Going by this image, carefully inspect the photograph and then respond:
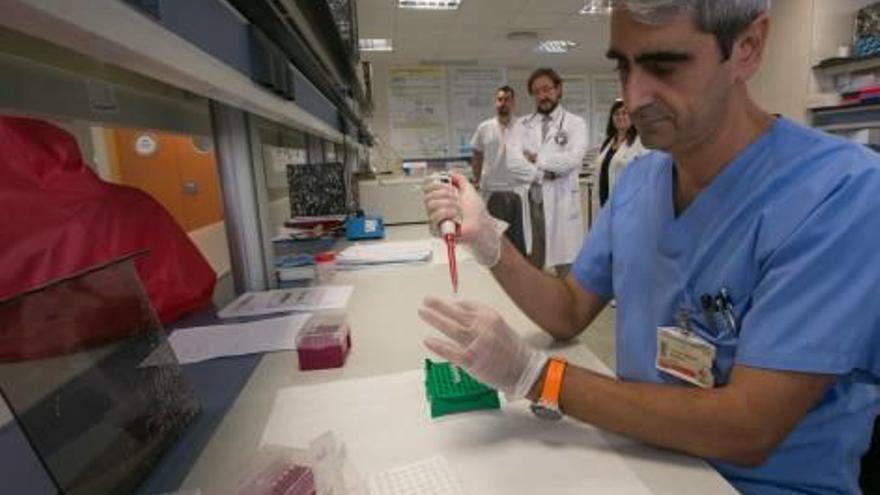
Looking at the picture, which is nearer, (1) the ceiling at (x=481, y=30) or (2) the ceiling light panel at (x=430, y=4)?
(2) the ceiling light panel at (x=430, y=4)

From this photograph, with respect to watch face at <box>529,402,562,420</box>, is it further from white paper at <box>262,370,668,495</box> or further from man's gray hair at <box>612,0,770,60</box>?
man's gray hair at <box>612,0,770,60</box>

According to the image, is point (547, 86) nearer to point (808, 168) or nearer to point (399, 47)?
point (808, 168)

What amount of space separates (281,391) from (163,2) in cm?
55

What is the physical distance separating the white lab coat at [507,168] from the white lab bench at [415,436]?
251cm

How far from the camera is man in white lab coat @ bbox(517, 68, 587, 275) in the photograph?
10.6ft

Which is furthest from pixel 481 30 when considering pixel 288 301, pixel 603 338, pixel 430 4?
pixel 288 301

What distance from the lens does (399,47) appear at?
5906 mm

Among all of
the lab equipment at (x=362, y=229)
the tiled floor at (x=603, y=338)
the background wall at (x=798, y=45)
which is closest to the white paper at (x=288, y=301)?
the lab equipment at (x=362, y=229)

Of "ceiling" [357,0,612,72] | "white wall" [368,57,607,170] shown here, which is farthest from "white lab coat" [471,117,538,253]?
"white wall" [368,57,607,170]

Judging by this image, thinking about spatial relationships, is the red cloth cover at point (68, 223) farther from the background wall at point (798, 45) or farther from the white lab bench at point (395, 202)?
the background wall at point (798, 45)

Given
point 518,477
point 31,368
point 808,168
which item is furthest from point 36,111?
point 808,168

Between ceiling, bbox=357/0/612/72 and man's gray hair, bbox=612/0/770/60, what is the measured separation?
386cm

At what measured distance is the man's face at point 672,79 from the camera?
69cm

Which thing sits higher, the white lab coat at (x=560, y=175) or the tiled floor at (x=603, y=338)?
the white lab coat at (x=560, y=175)
